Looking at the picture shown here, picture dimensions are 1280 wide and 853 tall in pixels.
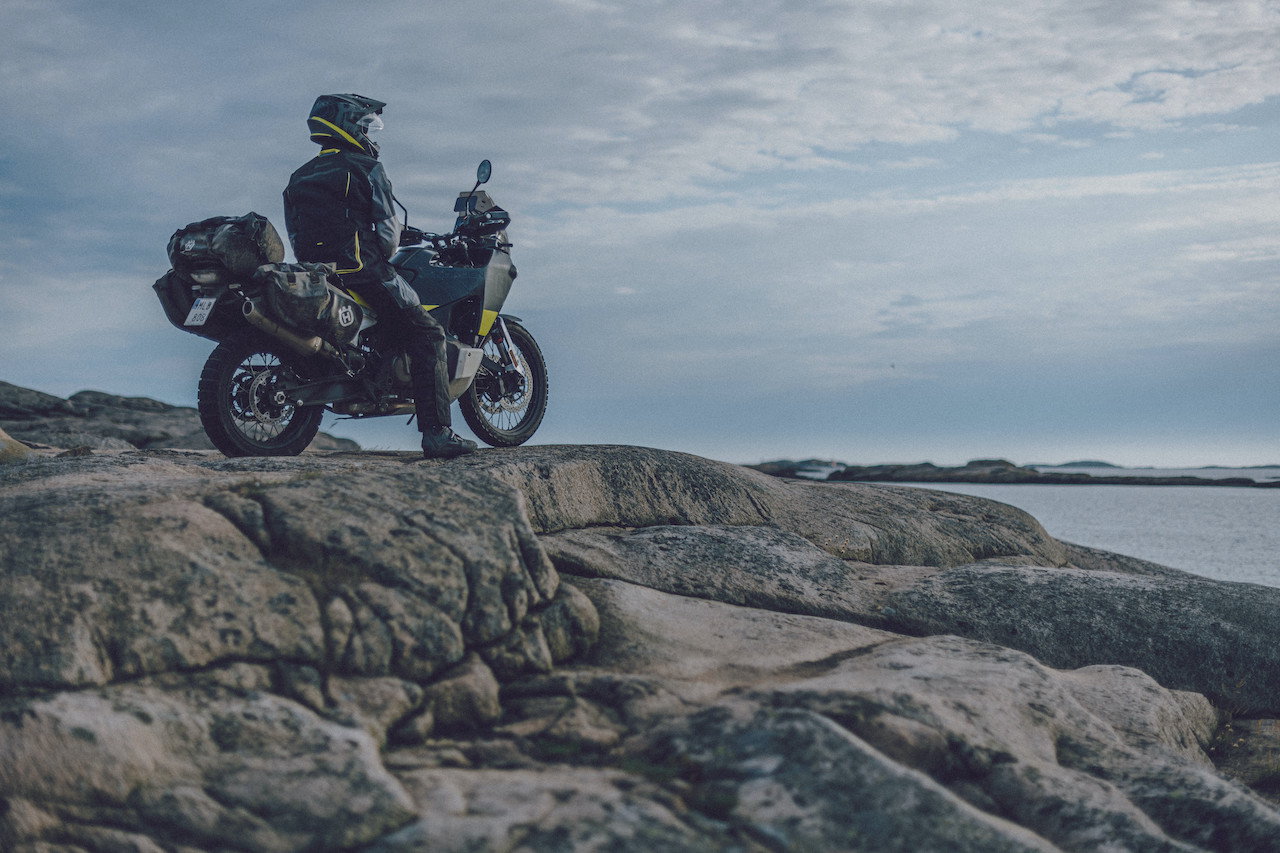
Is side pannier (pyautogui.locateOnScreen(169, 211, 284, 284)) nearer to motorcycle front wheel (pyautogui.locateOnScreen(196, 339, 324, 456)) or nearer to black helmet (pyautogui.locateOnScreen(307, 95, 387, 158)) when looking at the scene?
motorcycle front wheel (pyautogui.locateOnScreen(196, 339, 324, 456))

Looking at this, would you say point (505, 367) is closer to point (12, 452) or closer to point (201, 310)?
point (201, 310)

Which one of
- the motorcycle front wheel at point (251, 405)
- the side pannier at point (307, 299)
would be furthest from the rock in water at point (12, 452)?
the side pannier at point (307, 299)

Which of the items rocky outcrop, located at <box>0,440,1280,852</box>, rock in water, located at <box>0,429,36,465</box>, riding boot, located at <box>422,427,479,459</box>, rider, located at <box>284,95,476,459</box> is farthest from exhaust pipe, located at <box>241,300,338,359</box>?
rock in water, located at <box>0,429,36,465</box>

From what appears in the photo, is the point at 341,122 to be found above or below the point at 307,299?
above

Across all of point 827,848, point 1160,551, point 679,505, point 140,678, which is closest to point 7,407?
point 679,505

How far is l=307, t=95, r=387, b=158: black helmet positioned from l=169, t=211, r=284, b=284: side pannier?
145 cm

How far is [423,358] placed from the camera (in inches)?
366

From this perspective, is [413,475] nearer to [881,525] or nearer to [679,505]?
[679,505]

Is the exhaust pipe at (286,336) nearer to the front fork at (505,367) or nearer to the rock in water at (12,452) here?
the front fork at (505,367)

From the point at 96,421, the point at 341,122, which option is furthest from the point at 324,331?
the point at 96,421

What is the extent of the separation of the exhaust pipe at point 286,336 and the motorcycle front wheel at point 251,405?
0.92 feet

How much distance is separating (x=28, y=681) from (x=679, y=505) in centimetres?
547

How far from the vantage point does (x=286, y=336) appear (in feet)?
26.3

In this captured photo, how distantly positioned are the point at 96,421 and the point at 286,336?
31967 mm
